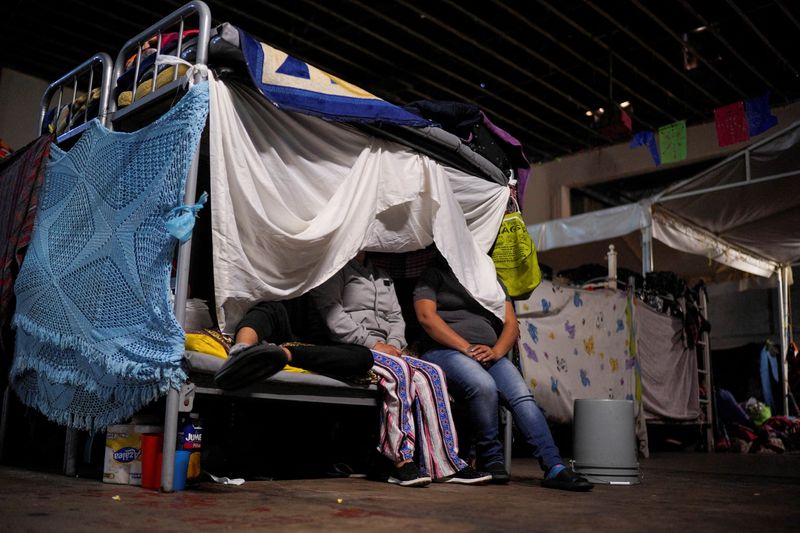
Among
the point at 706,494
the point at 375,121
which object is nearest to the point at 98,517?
the point at 375,121

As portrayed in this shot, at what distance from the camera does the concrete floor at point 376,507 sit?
1.71m

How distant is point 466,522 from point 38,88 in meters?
7.94

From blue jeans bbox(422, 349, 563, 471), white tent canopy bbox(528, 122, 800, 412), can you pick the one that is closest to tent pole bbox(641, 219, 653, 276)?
white tent canopy bbox(528, 122, 800, 412)

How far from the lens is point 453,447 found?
3.00 meters

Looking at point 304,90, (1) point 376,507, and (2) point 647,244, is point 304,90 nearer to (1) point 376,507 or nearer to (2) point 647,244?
(1) point 376,507

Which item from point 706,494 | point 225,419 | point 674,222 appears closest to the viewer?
point 706,494

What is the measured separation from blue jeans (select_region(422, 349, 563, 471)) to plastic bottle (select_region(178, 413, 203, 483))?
123 centimetres

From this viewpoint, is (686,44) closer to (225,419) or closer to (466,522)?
(225,419)

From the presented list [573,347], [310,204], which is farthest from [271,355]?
[573,347]

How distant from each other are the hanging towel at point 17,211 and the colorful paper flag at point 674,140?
6511 mm

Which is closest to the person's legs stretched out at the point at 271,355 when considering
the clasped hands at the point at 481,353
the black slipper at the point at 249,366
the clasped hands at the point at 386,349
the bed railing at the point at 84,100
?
the black slipper at the point at 249,366

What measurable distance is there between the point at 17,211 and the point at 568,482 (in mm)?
2630

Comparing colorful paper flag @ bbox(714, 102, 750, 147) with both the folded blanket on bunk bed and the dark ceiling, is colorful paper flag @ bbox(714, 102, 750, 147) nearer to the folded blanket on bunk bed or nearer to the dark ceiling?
the dark ceiling

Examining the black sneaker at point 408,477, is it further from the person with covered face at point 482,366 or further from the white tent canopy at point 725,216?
the white tent canopy at point 725,216
